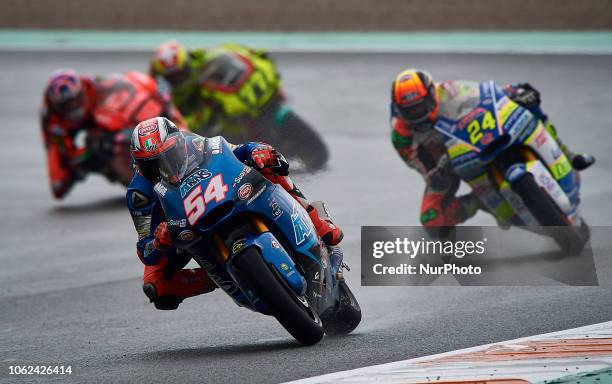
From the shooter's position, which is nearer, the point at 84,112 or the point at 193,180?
the point at 193,180

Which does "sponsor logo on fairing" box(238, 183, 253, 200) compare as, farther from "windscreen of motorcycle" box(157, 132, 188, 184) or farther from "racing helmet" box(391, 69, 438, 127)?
"racing helmet" box(391, 69, 438, 127)

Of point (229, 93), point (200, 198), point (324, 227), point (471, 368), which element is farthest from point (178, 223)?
point (229, 93)

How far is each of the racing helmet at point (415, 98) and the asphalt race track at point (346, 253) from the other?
1007 millimetres

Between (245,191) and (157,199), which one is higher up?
(245,191)

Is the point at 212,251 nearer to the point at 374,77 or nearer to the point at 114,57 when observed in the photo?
the point at 374,77

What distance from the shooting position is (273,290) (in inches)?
293

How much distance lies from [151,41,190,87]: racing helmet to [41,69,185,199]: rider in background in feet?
0.90

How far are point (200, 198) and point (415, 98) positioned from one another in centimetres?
372

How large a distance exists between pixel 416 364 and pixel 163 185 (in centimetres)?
189

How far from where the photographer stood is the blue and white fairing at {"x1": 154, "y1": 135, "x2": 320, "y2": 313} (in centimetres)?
766

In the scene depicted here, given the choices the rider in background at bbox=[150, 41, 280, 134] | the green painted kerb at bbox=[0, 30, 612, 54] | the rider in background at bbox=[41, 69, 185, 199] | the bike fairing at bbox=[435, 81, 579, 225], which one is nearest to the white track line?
Answer: the bike fairing at bbox=[435, 81, 579, 225]

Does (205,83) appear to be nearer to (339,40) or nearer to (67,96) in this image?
(67,96)

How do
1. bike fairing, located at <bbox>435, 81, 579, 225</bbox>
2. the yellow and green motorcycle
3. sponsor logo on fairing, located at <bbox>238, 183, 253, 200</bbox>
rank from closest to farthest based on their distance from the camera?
sponsor logo on fairing, located at <bbox>238, 183, 253, 200</bbox>, bike fairing, located at <bbox>435, 81, 579, 225</bbox>, the yellow and green motorcycle

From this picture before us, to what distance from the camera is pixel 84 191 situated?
18.3 meters
